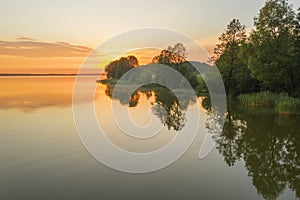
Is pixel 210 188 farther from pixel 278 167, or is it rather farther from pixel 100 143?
pixel 100 143

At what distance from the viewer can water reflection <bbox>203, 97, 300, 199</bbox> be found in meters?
10.6

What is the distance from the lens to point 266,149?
15.1m

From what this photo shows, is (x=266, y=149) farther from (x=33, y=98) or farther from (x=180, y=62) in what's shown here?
(x=180, y=62)

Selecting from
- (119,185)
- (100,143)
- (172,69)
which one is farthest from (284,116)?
(172,69)

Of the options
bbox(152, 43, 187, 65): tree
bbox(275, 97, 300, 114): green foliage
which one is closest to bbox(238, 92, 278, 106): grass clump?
bbox(275, 97, 300, 114): green foliage

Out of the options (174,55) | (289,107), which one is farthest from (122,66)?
(289,107)

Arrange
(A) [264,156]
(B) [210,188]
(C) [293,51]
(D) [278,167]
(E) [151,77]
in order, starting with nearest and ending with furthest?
(B) [210,188] < (D) [278,167] < (A) [264,156] < (C) [293,51] < (E) [151,77]

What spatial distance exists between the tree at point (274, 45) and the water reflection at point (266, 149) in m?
10.1

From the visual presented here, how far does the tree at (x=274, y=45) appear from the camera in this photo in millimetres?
33344

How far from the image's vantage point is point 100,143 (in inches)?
646

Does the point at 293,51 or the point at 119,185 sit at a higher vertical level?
the point at 293,51

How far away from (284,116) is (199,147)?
589 inches

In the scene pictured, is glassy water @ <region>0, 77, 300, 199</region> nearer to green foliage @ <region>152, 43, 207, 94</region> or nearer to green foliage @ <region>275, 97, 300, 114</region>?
green foliage @ <region>275, 97, 300, 114</region>

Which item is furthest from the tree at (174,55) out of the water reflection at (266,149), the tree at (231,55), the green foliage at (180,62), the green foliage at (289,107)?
the water reflection at (266,149)
